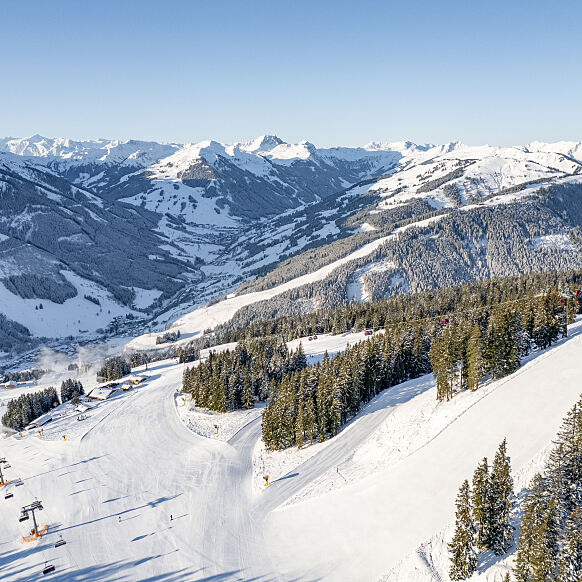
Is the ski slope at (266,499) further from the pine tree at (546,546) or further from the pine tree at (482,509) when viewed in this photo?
the pine tree at (546,546)

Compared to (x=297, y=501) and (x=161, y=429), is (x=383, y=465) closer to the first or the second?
(x=297, y=501)


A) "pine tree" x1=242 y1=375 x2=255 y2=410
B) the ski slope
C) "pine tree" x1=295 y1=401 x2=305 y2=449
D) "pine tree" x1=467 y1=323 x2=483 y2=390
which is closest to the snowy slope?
the ski slope

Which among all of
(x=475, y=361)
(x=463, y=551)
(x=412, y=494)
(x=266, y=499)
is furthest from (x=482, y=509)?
(x=475, y=361)

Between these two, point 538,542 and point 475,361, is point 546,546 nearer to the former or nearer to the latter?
point 538,542

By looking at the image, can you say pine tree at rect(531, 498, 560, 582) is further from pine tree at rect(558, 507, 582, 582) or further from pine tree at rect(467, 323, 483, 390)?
pine tree at rect(467, 323, 483, 390)

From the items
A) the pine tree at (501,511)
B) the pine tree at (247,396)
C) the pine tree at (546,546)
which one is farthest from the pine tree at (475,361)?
the pine tree at (247,396)

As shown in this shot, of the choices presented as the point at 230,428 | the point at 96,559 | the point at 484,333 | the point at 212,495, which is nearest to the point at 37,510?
the point at 96,559

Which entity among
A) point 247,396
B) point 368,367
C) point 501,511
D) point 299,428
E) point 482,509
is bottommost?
point 247,396
